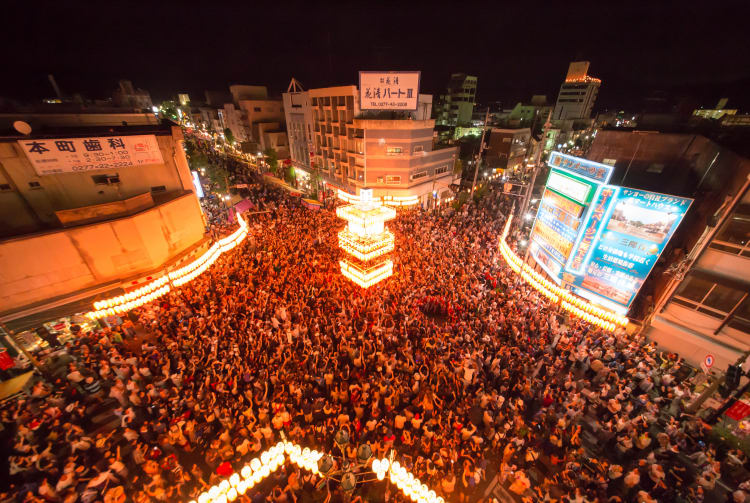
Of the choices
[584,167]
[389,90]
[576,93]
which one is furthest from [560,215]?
[576,93]

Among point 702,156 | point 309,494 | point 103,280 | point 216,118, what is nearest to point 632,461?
point 309,494

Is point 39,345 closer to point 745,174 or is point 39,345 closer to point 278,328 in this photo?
point 278,328

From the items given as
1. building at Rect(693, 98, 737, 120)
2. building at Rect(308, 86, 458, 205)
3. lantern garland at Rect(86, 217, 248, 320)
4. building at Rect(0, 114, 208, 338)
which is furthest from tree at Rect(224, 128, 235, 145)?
building at Rect(693, 98, 737, 120)

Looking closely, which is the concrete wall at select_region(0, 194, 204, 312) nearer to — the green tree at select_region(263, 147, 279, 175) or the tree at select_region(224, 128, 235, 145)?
the green tree at select_region(263, 147, 279, 175)

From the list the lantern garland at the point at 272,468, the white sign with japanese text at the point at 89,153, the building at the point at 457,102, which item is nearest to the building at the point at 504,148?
the building at the point at 457,102

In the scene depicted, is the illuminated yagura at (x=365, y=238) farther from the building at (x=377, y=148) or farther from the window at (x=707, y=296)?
the building at (x=377, y=148)

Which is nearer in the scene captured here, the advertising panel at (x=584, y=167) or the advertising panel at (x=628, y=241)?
the advertising panel at (x=628, y=241)

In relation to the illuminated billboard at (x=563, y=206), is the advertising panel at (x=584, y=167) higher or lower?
higher
